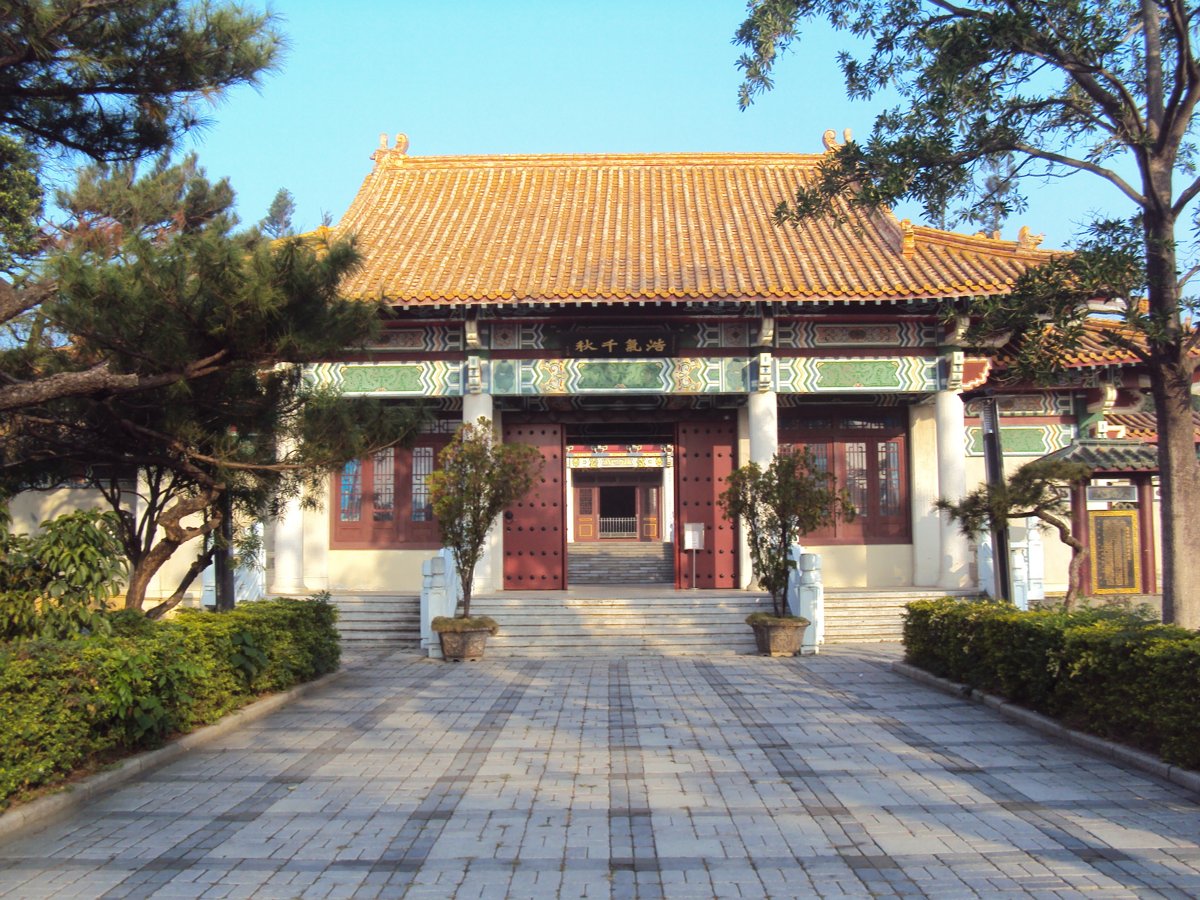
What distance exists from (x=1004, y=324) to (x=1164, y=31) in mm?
2407

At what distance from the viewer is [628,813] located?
5344 mm

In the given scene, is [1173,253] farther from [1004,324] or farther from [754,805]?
[754,805]

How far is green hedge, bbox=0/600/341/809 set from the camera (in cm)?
531

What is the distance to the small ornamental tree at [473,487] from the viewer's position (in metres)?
12.1

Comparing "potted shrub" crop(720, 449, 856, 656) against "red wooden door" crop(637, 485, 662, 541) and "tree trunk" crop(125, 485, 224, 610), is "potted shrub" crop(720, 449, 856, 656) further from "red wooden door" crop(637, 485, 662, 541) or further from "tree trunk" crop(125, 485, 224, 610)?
"red wooden door" crop(637, 485, 662, 541)

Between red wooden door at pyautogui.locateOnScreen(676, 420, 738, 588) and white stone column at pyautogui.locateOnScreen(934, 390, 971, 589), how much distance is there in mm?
3012

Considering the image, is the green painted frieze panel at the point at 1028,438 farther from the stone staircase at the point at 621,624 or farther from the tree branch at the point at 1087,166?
the tree branch at the point at 1087,166

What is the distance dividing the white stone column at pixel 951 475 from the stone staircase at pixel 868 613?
0.38 meters

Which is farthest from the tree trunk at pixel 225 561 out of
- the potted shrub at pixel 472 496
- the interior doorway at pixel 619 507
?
the interior doorway at pixel 619 507

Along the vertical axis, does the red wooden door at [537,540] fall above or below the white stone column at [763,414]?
below

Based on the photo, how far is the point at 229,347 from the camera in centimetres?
633

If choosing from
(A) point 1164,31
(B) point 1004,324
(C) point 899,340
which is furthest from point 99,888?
(C) point 899,340

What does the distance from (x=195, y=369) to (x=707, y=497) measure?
33.7ft

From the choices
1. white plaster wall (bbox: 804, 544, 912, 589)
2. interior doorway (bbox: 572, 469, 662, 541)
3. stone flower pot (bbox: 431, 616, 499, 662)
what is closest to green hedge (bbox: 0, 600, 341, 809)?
stone flower pot (bbox: 431, 616, 499, 662)
